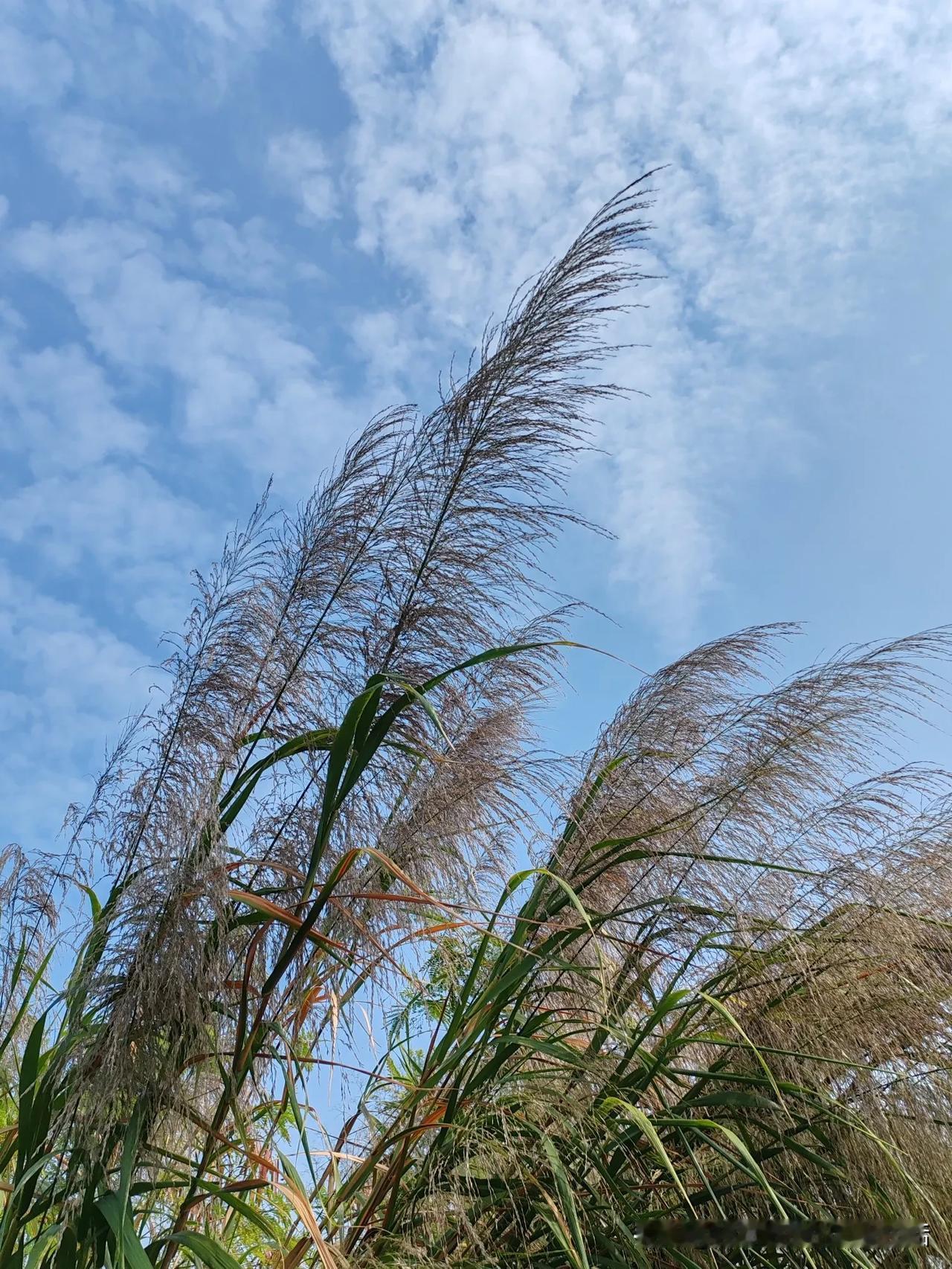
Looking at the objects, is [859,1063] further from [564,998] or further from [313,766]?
[313,766]

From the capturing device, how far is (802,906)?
2434 millimetres

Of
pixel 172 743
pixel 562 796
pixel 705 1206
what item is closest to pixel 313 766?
pixel 172 743

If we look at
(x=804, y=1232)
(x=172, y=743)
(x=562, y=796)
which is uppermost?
(x=172, y=743)

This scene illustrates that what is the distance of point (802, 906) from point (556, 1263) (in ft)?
2.99

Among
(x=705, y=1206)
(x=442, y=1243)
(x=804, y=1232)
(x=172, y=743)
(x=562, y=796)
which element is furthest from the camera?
(x=172, y=743)

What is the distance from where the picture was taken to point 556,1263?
2166mm

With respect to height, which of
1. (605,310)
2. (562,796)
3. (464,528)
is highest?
(605,310)

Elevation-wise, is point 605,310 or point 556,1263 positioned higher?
point 605,310

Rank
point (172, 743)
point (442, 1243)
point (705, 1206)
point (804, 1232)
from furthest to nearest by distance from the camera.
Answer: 1. point (172, 743)
2. point (705, 1206)
3. point (442, 1243)
4. point (804, 1232)

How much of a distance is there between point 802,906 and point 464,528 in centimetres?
133

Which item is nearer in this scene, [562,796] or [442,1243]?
[442,1243]

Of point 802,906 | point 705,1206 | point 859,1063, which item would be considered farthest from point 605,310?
point 705,1206

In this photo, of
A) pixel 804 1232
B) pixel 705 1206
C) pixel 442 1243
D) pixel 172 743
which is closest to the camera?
pixel 804 1232

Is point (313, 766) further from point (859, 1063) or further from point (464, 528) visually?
point (859, 1063)
